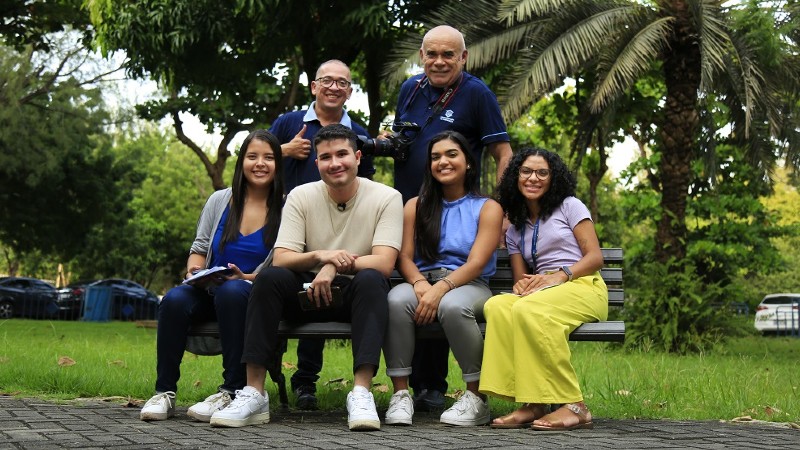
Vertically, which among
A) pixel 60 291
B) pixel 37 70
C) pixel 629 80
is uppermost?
pixel 37 70

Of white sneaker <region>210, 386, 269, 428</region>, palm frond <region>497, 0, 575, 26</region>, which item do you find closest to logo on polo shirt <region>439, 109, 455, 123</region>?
white sneaker <region>210, 386, 269, 428</region>

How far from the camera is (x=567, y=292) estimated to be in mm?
5363

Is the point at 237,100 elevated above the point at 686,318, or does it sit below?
above

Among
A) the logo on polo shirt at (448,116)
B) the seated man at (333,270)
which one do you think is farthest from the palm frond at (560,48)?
the seated man at (333,270)

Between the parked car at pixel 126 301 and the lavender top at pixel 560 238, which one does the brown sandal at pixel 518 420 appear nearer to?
the lavender top at pixel 560 238

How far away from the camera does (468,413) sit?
5.26 metres

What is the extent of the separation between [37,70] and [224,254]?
27.1 meters

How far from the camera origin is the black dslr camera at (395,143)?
233 inches

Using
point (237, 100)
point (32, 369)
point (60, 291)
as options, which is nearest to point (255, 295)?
point (32, 369)

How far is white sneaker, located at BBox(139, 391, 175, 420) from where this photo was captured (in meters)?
5.29

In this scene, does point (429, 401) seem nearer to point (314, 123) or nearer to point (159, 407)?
point (159, 407)

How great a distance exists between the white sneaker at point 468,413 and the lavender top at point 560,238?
2.72ft

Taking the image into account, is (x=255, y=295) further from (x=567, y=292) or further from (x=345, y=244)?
(x=567, y=292)

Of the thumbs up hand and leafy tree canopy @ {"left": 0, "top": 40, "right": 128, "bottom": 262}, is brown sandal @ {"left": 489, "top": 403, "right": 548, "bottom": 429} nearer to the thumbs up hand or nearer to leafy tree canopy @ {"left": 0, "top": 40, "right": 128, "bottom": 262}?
the thumbs up hand
